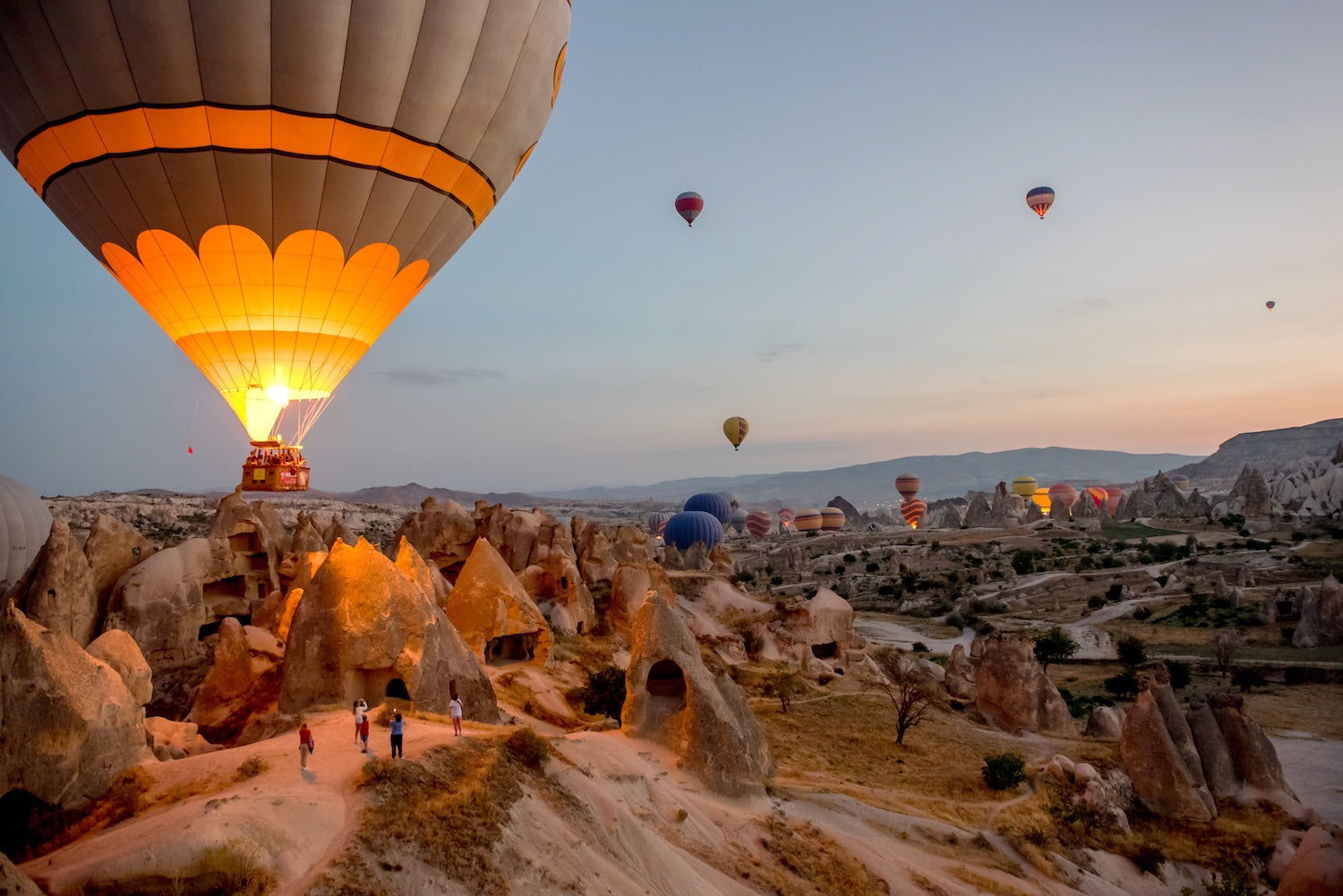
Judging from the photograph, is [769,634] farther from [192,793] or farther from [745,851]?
[192,793]

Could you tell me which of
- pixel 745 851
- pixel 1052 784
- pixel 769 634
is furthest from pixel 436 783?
pixel 769 634

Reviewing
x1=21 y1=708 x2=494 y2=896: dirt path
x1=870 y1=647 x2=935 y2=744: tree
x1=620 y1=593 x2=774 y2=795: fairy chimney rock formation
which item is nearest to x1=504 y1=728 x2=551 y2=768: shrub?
x1=21 y1=708 x2=494 y2=896: dirt path

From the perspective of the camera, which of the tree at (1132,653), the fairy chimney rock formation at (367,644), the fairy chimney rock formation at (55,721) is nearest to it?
the fairy chimney rock formation at (55,721)

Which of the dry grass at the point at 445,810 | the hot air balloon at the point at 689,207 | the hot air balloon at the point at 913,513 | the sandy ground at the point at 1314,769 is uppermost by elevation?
the hot air balloon at the point at 689,207

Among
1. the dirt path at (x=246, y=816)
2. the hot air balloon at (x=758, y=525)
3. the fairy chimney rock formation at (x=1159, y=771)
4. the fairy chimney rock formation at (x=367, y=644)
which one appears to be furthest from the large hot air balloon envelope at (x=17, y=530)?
the hot air balloon at (x=758, y=525)

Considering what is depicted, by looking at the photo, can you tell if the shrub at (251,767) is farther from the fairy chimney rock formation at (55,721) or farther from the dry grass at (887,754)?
the dry grass at (887,754)

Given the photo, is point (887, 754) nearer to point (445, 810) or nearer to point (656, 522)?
point (445, 810)

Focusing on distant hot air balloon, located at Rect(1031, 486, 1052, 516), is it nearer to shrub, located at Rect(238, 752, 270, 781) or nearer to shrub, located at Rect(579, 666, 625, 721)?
shrub, located at Rect(579, 666, 625, 721)
